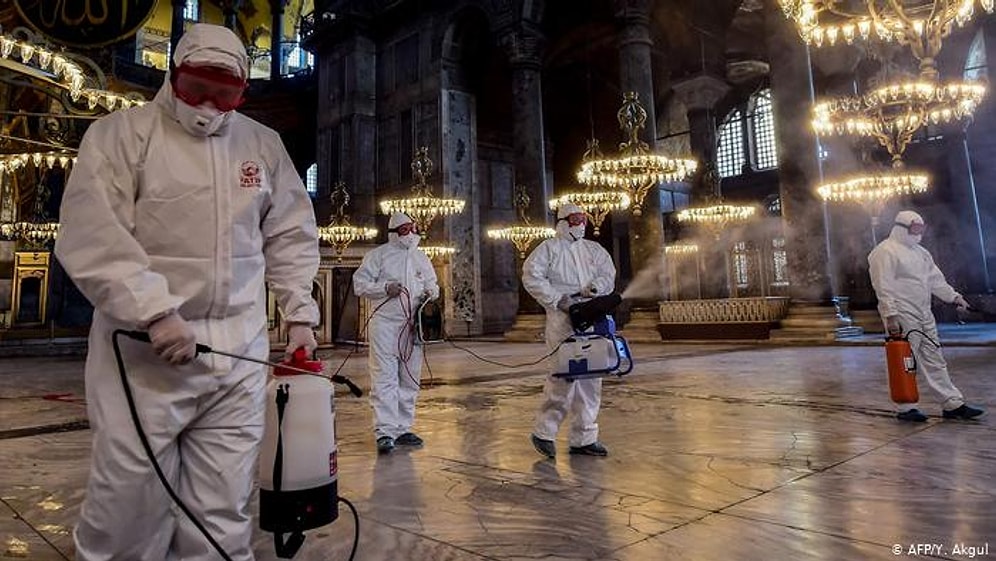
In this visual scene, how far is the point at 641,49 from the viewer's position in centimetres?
1582

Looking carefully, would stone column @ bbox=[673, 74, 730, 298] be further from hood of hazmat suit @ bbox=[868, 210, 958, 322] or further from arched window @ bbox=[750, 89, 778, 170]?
hood of hazmat suit @ bbox=[868, 210, 958, 322]

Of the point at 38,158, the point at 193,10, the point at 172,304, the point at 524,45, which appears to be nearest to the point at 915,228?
the point at 172,304

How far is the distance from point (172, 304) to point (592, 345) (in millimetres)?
2466

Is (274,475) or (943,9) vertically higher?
(943,9)

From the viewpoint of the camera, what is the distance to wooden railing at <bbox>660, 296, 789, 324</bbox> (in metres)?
14.1

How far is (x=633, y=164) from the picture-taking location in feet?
40.5

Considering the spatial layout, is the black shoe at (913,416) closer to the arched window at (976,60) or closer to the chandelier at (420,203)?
the chandelier at (420,203)

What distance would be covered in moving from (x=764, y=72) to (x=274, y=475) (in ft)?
78.2

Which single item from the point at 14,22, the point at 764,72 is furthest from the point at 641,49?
the point at 14,22

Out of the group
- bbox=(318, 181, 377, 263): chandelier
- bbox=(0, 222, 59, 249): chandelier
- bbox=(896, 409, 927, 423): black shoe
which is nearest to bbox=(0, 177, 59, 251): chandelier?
bbox=(0, 222, 59, 249): chandelier

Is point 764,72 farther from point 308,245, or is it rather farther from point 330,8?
point 308,245

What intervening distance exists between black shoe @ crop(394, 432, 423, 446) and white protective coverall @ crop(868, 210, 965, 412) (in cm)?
364

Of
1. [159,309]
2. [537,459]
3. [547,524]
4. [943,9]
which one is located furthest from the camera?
[943,9]

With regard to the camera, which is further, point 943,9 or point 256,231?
point 943,9
